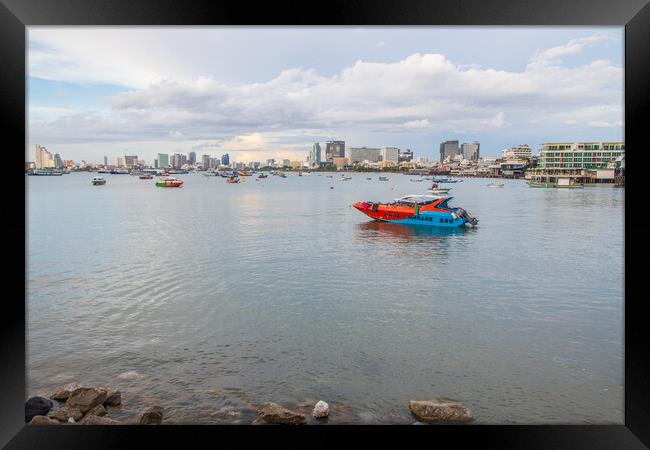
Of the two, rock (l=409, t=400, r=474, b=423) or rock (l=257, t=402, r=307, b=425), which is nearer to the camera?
rock (l=257, t=402, r=307, b=425)

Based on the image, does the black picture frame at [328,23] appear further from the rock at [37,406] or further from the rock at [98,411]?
the rock at [37,406]

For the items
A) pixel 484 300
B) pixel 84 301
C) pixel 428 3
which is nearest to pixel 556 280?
pixel 484 300

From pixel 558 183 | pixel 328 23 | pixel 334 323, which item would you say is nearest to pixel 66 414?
pixel 328 23

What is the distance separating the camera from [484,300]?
8664 mm

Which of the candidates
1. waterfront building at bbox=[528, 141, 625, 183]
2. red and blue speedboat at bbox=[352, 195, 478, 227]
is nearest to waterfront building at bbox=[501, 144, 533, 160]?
waterfront building at bbox=[528, 141, 625, 183]

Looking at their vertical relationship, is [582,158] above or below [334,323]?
above

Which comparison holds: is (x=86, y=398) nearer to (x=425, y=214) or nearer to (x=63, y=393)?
(x=63, y=393)

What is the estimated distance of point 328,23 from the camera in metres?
2.24

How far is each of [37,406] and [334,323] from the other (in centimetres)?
377

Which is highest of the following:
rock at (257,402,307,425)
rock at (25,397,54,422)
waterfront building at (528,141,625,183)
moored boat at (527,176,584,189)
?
waterfront building at (528,141,625,183)

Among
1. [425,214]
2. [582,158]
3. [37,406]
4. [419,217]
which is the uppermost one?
[582,158]

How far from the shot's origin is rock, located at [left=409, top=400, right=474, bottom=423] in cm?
412

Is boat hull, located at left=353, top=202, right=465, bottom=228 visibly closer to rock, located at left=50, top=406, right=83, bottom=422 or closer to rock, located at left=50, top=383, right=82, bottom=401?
rock, located at left=50, top=383, right=82, bottom=401

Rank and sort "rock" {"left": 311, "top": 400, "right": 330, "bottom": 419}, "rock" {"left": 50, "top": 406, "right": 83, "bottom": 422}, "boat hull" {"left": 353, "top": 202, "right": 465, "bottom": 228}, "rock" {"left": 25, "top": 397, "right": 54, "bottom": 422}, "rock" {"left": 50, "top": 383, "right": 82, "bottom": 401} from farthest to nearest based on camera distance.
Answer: "boat hull" {"left": 353, "top": 202, "right": 465, "bottom": 228}
"rock" {"left": 50, "top": 383, "right": 82, "bottom": 401}
"rock" {"left": 311, "top": 400, "right": 330, "bottom": 419}
"rock" {"left": 25, "top": 397, "right": 54, "bottom": 422}
"rock" {"left": 50, "top": 406, "right": 83, "bottom": 422}
